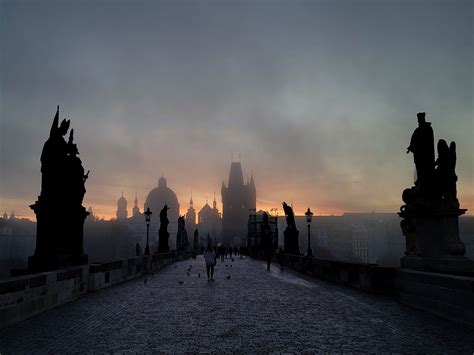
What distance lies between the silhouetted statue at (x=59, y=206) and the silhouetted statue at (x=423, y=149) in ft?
40.3

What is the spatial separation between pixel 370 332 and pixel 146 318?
4662 mm

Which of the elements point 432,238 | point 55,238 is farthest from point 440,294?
point 55,238

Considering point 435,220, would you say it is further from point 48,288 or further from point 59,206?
point 59,206

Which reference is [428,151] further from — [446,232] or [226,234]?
[226,234]

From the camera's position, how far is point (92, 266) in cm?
1354

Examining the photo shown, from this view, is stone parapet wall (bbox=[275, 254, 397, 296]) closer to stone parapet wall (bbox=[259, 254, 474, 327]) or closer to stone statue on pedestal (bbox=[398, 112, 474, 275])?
stone parapet wall (bbox=[259, 254, 474, 327])

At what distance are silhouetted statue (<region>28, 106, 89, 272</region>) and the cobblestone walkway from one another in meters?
2.35

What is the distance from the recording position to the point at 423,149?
1395 cm

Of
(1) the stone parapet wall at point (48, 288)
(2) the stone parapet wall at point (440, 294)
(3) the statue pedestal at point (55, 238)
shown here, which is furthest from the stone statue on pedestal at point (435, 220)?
(3) the statue pedestal at point (55, 238)

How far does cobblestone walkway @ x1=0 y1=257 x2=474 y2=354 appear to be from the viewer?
20.7 feet

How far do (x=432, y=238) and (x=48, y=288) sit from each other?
1118cm

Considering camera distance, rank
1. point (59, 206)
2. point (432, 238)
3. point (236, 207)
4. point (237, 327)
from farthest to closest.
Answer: point (236, 207)
point (59, 206)
point (432, 238)
point (237, 327)

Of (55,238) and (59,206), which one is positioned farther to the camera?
(59,206)

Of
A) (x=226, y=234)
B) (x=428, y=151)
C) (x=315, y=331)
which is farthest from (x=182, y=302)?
(x=226, y=234)
